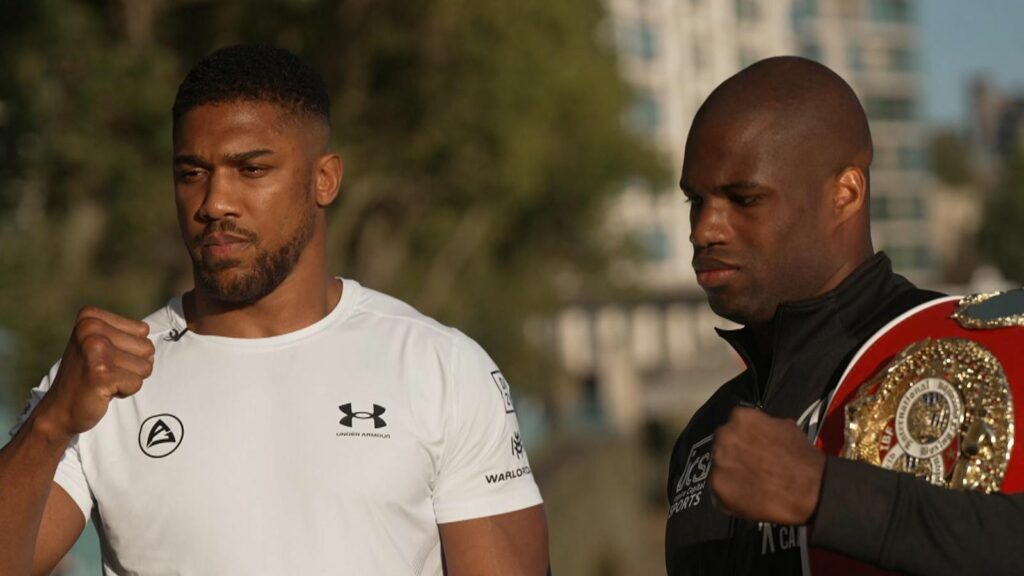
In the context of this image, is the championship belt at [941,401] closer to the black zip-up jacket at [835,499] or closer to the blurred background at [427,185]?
the black zip-up jacket at [835,499]

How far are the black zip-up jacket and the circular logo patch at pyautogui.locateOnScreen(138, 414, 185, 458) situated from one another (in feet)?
3.70

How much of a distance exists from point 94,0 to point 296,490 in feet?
47.8

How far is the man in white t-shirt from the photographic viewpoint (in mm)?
3895

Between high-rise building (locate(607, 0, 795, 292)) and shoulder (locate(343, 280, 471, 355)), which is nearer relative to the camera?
shoulder (locate(343, 280, 471, 355))

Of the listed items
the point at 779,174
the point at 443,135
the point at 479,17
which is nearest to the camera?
the point at 779,174

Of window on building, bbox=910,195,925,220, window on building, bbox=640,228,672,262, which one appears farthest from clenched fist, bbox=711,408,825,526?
window on building, bbox=910,195,925,220

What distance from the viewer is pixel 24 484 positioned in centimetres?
367

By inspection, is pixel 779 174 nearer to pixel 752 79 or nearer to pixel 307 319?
pixel 752 79

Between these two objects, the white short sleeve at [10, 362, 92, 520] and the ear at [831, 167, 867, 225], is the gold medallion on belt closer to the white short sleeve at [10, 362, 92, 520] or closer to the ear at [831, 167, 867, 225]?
the ear at [831, 167, 867, 225]

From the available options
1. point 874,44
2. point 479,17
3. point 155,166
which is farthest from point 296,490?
point 874,44

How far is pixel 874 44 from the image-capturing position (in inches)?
4392

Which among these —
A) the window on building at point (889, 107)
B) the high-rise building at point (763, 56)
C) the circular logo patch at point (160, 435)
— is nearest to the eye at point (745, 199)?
the circular logo patch at point (160, 435)

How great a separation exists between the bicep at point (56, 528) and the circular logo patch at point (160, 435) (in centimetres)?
21

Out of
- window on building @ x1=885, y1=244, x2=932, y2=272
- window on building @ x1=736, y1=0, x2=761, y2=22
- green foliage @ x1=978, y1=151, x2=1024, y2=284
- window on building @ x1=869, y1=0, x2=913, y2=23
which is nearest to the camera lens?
window on building @ x1=736, y1=0, x2=761, y2=22
